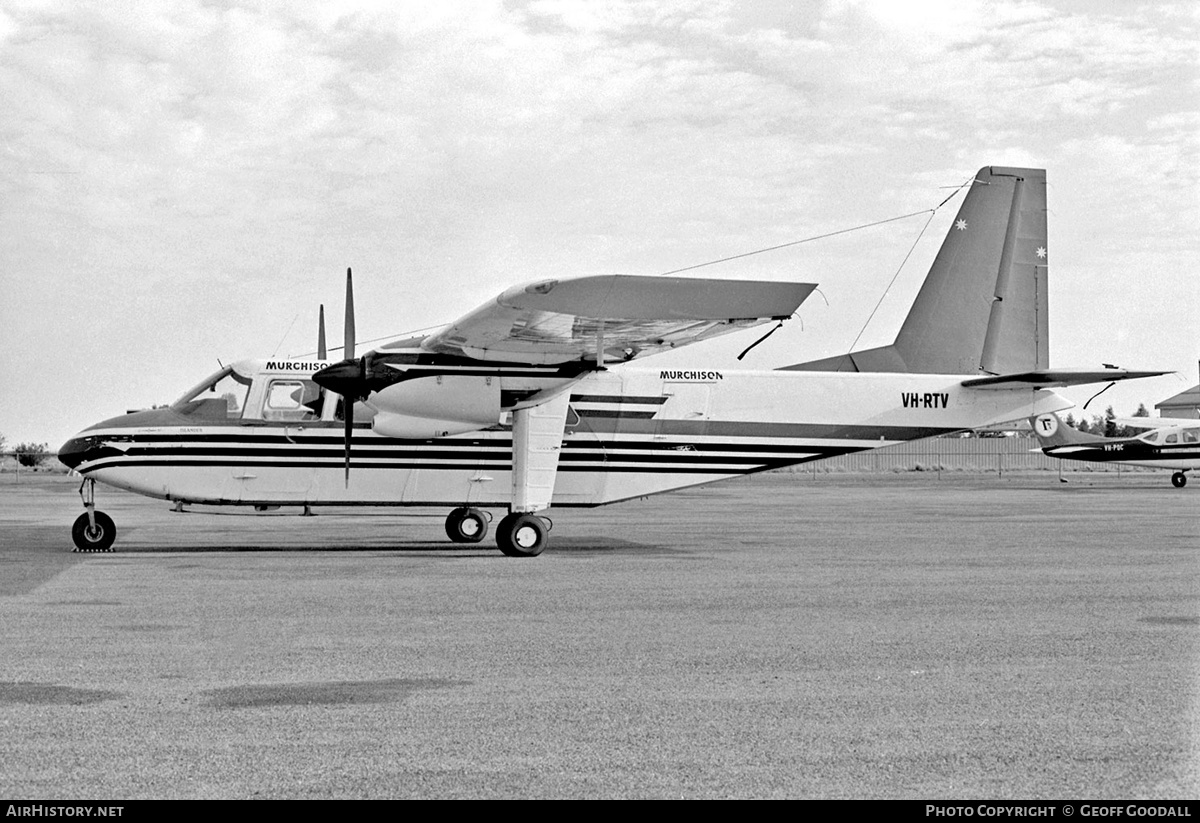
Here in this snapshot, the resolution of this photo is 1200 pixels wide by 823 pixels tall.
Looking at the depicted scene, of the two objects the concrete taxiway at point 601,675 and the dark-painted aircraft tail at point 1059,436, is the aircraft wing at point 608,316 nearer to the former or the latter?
the concrete taxiway at point 601,675

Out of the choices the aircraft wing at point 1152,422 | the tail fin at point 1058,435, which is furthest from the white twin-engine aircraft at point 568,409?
the aircraft wing at point 1152,422

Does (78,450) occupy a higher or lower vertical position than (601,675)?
higher

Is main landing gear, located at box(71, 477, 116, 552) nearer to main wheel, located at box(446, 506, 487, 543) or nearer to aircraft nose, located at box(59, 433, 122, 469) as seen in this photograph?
aircraft nose, located at box(59, 433, 122, 469)

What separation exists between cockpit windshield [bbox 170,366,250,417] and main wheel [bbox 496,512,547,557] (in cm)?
480

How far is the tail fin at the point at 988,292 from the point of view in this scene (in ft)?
70.3

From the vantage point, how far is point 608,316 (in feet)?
50.3

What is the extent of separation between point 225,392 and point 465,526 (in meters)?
4.50

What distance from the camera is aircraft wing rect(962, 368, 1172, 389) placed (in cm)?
1858

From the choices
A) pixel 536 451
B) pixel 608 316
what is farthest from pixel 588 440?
pixel 608 316

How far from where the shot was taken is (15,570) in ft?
50.5

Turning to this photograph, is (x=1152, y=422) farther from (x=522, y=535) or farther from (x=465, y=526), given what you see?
(x=522, y=535)
